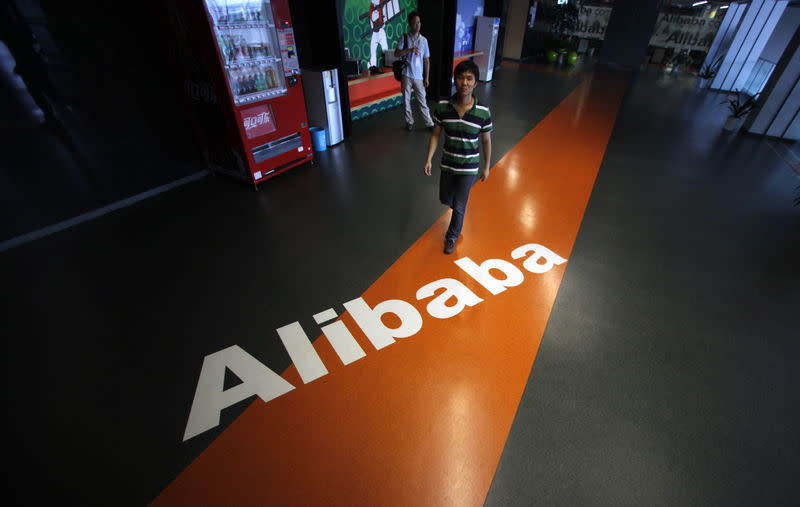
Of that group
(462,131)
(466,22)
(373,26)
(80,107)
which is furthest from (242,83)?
(466,22)

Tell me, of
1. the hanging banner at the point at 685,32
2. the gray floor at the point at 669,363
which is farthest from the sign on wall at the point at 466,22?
the hanging banner at the point at 685,32

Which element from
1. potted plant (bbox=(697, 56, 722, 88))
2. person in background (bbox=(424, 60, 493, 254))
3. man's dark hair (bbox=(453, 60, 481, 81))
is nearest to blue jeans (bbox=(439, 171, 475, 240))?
person in background (bbox=(424, 60, 493, 254))

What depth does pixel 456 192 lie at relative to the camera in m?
2.82

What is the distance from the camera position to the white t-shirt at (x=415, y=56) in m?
5.02

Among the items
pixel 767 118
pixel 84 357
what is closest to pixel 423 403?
pixel 84 357

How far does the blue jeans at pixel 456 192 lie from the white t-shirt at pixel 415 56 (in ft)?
10.9

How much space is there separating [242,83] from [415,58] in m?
2.80

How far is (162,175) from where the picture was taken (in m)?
4.07

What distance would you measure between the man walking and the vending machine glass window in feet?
6.58

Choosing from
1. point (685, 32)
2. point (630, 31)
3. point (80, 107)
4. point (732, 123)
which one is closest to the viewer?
point (80, 107)

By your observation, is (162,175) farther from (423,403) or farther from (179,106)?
(423,403)

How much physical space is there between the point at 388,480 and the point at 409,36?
5.61m

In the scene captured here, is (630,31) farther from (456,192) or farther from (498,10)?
(456,192)

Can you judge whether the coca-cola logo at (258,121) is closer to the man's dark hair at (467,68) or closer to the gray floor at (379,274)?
the gray floor at (379,274)
